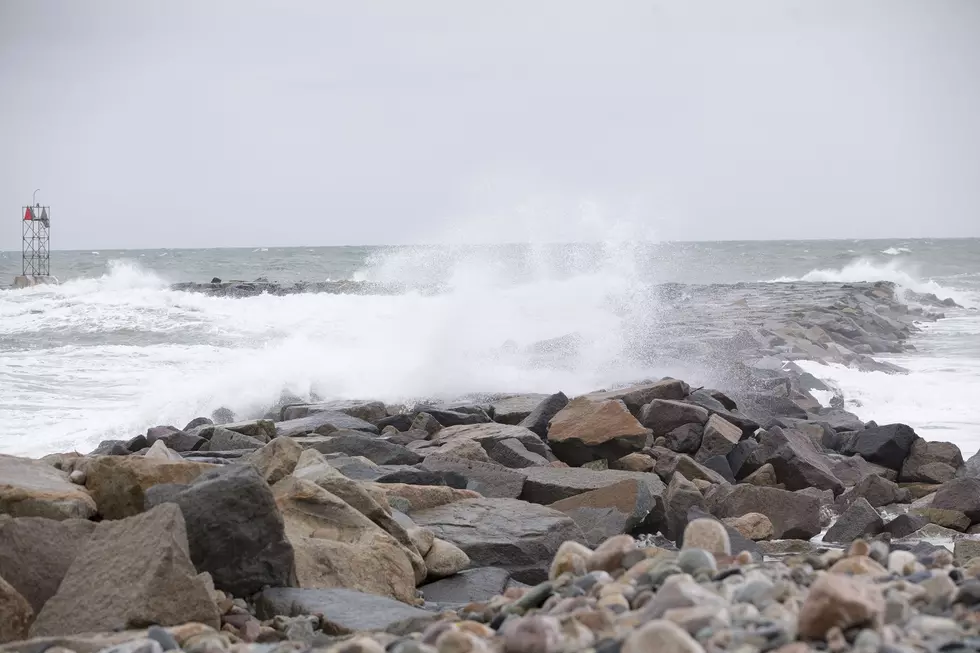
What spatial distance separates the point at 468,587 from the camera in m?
4.01

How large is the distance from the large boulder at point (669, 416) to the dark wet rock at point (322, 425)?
2.12 meters

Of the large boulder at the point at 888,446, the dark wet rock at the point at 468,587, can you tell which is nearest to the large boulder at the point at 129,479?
the dark wet rock at the point at 468,587

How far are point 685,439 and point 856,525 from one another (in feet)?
6.14

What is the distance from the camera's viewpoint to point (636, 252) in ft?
58.4

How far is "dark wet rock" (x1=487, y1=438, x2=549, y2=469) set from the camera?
6.22 m

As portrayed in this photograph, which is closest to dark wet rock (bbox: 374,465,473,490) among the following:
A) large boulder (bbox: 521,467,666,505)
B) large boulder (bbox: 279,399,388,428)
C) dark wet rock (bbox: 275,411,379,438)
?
large boulder (bbox: 521,467,666,505)

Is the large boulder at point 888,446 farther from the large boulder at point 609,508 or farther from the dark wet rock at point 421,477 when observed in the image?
the dark wet rock at point 421,477

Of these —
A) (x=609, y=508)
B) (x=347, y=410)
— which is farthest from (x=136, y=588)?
(x=347, y=410)

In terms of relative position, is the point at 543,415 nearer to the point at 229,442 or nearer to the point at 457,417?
the point at 457,417

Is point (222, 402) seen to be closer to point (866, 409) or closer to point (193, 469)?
point (193, 469)

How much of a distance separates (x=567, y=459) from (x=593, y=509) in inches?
65.7

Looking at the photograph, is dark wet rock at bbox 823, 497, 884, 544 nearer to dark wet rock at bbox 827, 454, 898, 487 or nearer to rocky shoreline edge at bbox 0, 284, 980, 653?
rocky shoreline edge at bbox 0, 284, 980, 653

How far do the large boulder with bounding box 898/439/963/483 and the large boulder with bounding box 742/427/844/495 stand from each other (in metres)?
0.69

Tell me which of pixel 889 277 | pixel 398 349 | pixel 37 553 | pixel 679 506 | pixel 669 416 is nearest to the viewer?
pixel 37 553
